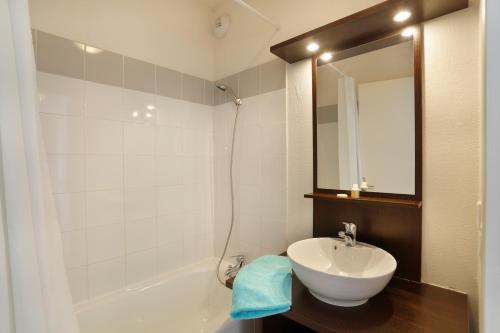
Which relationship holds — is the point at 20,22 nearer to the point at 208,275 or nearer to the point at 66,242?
the point at 66,242

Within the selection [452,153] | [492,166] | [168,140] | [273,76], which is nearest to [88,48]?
[168,140]

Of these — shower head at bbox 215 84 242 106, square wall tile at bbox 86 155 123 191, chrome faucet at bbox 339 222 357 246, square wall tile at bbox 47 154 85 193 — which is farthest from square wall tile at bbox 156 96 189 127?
chrome faucet at bbox 339 222 357 246

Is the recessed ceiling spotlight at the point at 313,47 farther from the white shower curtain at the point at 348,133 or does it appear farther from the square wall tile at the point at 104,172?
the square wall tile at the point at 104,172

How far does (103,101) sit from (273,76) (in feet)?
3.62

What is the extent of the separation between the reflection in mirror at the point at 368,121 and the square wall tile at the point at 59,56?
1.39m

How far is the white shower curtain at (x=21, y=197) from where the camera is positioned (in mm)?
640

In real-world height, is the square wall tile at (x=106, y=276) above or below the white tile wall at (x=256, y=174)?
below

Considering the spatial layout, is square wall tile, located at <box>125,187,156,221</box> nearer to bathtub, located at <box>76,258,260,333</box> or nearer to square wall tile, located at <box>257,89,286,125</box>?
bathtub, located at <box>76,258,260,333</box>

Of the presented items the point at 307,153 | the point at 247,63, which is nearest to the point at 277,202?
the point at 307,153

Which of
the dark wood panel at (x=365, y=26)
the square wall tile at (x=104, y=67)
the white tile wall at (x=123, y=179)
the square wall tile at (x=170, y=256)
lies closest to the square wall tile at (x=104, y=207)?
the white tile wall at (x=123, y=179)

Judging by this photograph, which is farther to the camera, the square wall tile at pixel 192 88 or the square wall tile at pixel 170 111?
the square wall tile at pixel 192 88

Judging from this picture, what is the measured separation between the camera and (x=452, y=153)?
1013 mm

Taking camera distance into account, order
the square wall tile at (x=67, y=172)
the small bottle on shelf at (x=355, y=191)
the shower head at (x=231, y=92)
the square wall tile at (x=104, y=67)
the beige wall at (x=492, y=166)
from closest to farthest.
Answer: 1. the beige wall at (x=492, y=166)
2. the small bottle on shelf at (x=355, y=191)
3. the square wall tile at (x=67, y=172)
4. the square wall tile at (x=104, y=67)
5. the shower head at (x=231, y=92)

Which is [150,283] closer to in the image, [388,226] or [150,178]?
[150,178]
